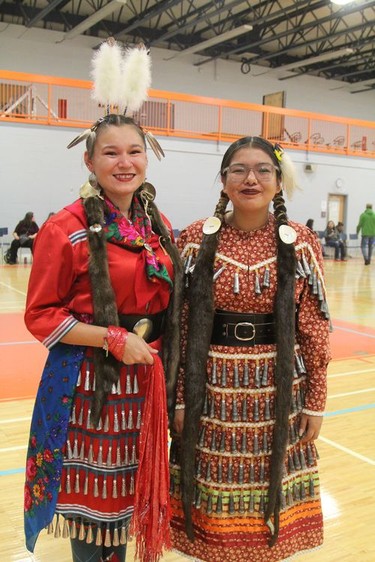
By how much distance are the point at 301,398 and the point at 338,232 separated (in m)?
15.5

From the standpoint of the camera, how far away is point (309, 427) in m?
1.87

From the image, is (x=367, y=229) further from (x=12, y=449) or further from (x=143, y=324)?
(x=143, y=324)

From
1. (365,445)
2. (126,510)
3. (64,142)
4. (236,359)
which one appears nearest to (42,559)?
(126,510)

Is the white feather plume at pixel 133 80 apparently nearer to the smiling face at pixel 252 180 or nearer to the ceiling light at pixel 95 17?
the smiling face at pixel 252 180

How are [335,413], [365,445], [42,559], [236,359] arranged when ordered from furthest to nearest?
[335,413] < [365,445] < [42,559] < [236,359]

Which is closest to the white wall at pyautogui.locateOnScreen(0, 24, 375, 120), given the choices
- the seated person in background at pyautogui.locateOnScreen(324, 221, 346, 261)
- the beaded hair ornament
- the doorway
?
the doorway

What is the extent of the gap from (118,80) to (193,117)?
51.3 ft

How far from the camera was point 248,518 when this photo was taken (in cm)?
183

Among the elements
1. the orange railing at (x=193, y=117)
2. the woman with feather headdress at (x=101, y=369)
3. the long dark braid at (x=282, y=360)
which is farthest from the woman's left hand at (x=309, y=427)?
the orange railing at (x=193, y=117)

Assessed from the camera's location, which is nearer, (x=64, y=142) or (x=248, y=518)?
(x=248, y=518)

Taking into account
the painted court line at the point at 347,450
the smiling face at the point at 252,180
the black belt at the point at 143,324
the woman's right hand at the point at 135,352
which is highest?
the smiling face at the point at 252,180

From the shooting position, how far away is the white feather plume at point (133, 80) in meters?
1.77

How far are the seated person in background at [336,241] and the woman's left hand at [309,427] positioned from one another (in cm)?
1498

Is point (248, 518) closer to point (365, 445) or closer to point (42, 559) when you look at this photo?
point (42, 559)
